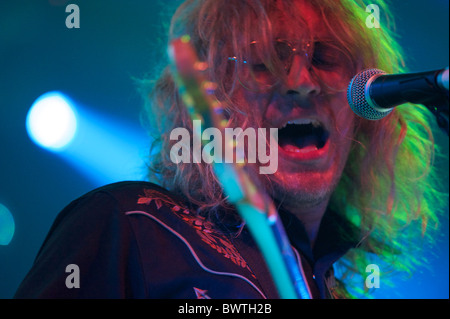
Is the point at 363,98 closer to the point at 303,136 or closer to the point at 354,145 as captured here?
the point at 303,136

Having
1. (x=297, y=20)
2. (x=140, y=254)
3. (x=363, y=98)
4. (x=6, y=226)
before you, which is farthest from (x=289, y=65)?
(x=6, y=226)

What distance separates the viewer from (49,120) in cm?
177

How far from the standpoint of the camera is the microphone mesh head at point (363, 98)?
2.68 feet

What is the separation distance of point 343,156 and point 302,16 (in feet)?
1.68

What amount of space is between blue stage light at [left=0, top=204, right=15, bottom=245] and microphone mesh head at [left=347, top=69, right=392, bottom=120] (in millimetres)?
1533

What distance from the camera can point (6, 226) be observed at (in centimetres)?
180

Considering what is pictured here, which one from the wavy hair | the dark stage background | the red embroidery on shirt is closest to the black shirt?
the red embroidery on shirt

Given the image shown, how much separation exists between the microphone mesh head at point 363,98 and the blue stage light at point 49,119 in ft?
4.40

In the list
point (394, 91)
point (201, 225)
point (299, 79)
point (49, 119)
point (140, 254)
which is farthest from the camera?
point (49, 119)

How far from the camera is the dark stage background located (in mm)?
1748

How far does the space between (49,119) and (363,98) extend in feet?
4.53

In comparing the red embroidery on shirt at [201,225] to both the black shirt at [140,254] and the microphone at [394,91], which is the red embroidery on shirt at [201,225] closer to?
the black shirt at [140,254]

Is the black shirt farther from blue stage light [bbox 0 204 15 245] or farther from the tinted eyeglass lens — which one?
blue stage light [bbox 0 204 15 245]

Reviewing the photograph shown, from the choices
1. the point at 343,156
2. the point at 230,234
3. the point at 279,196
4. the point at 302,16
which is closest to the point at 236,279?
the point at 230,234
